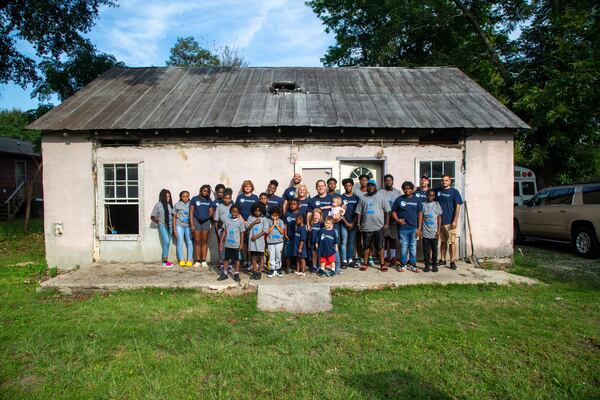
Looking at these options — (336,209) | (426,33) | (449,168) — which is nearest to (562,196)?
(449,168)

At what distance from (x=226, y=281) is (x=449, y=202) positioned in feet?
14.8

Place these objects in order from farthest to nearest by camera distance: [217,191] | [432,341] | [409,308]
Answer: [217,191], [409,308], [432,341]

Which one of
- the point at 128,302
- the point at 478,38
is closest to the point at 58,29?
the point at 128,302

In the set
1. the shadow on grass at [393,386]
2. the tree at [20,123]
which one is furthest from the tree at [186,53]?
the shadow on grass at [393,386]

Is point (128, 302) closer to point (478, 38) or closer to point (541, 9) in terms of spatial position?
point (478, 38)

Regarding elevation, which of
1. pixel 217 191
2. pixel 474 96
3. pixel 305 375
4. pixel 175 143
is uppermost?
pixel 474 96

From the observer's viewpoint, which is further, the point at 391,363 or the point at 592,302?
the point at 592,302

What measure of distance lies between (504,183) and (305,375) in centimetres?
687

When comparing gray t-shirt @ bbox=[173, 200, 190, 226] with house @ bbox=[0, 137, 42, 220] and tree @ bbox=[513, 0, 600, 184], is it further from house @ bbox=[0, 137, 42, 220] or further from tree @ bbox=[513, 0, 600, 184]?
house @ bbox=[0, 137, 42, 220]

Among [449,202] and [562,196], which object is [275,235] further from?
[562,196]

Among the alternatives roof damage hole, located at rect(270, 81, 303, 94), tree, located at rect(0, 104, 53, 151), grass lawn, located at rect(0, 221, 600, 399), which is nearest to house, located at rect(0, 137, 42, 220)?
tree, located at rect(0, 104, 53, 151)

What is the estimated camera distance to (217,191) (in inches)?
310

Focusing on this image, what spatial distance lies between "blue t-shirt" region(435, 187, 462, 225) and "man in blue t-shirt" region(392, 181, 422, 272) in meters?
0.64

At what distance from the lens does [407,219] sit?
7.50m
